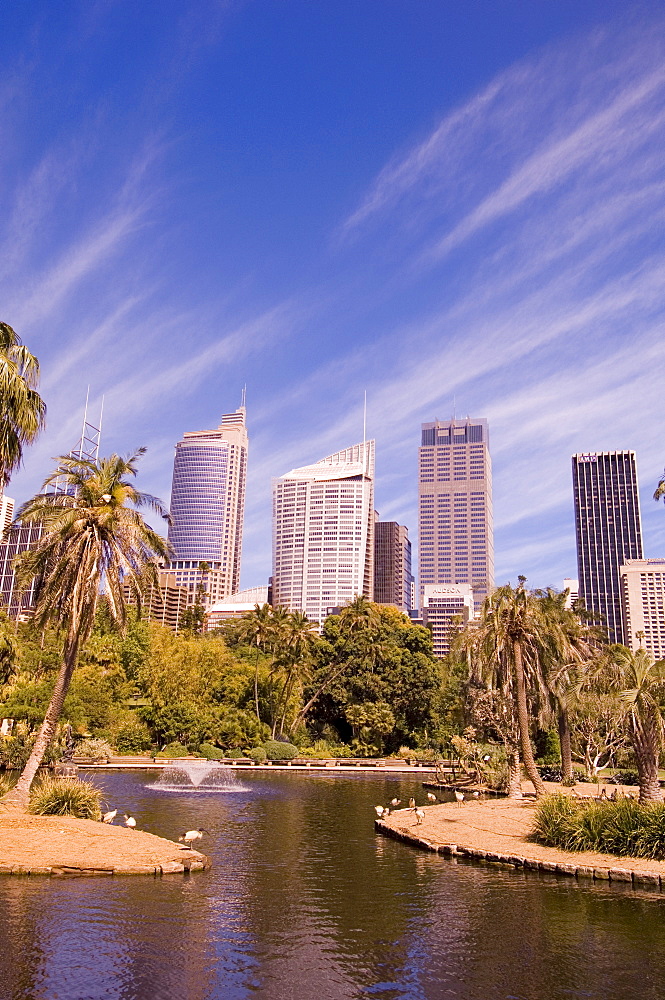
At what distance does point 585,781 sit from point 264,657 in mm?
54627

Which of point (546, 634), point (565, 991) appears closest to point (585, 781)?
point (546, 634)

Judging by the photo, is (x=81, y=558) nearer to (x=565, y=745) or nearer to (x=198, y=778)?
(x=198, y=778)

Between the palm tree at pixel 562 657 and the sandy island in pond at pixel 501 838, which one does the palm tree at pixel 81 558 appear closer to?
the sandy island in pond at pixel 501 838

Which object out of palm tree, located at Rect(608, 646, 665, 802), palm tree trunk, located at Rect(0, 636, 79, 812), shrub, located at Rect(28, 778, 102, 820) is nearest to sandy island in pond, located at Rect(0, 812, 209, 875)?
shrub, located at Rect(28, 778, 102, 820)

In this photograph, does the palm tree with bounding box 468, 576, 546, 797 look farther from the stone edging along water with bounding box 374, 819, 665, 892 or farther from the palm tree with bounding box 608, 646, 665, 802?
the stone edging along water with bounding box 374, 819, 665, 892

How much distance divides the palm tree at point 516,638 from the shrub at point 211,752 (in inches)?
1447

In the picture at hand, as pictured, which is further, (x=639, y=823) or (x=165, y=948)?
(x=639, y=823)

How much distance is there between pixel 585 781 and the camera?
4972cm

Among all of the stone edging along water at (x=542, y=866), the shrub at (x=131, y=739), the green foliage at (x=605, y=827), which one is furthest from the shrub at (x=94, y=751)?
the green foliage at (x=605, y=827)

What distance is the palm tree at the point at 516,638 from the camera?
41.7 metres

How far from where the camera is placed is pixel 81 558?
32.6 metres

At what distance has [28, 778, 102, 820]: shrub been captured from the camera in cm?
2883

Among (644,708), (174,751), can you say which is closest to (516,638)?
(644,708)

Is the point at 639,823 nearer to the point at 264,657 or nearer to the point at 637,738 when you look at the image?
the point at 637,738
